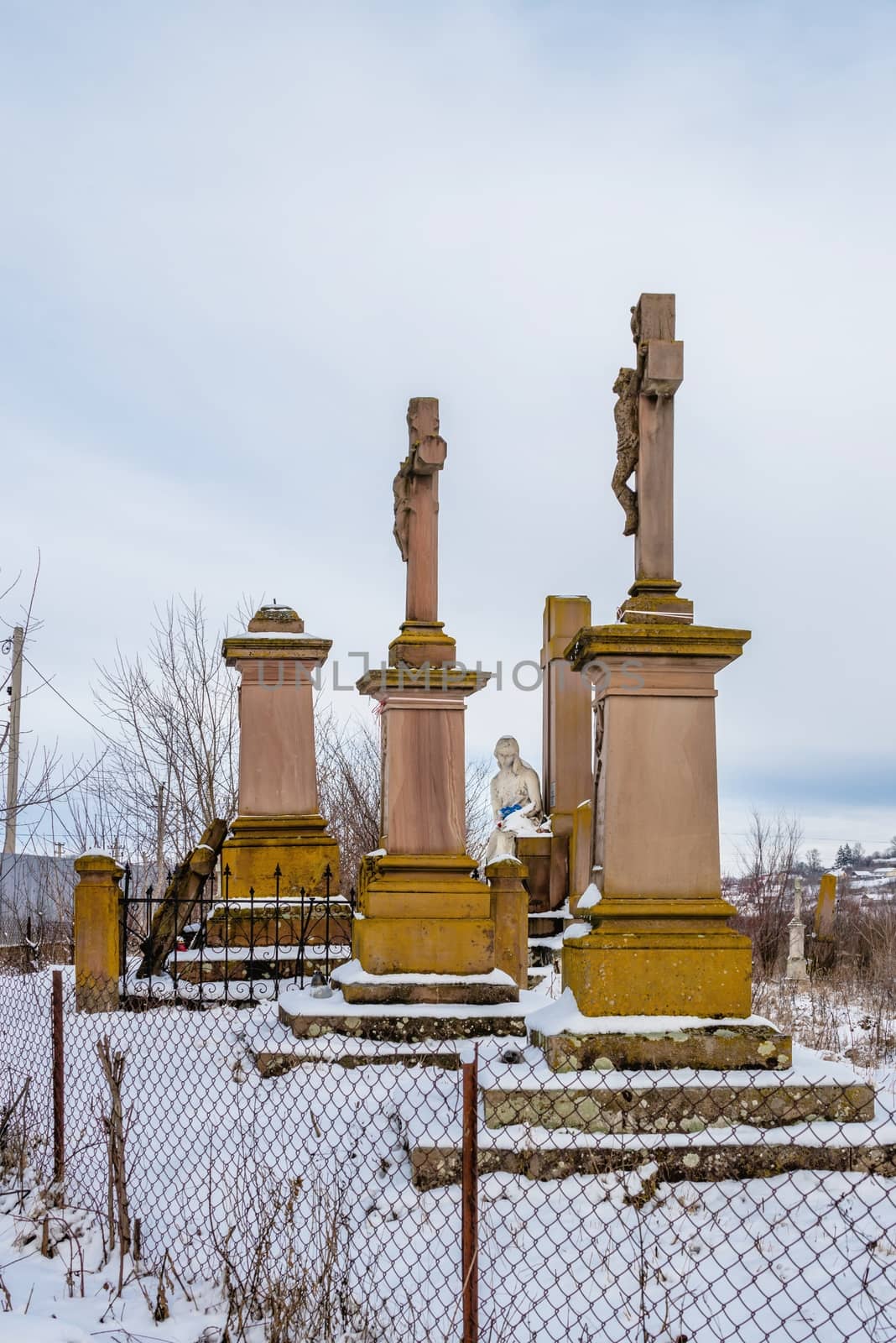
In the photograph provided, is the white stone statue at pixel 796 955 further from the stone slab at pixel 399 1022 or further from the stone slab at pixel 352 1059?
the stone slab at pixel 352 1059

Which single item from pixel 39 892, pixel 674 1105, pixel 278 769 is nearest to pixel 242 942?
pixel 278 769

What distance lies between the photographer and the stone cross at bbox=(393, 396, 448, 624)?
28.5ft

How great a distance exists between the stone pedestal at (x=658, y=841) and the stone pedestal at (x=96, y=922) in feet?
14.2

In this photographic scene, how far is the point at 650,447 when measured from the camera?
6.74m

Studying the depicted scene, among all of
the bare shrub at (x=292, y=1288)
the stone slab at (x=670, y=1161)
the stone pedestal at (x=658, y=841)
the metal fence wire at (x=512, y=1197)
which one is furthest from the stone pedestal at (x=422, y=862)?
the bare shrub at (x=292, y=1288)

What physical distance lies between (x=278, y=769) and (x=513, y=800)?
4.48 metres

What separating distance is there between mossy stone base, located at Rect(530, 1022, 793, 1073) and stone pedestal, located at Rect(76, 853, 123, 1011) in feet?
14.7

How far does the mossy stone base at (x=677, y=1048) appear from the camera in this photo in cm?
574

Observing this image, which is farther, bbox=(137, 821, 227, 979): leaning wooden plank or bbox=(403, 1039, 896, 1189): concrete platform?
bbox=(137, 821, 227, 979): leaning wooden plank

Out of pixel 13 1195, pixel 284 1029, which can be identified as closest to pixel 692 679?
pixel 284 1029

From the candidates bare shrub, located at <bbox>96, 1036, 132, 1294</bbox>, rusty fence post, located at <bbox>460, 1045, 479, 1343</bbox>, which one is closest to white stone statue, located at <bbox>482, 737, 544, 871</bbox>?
bare shrub, located at <bbox>96, 1036, 132, 1294</bbox>

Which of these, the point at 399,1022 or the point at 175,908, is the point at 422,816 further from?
the point at 175,908

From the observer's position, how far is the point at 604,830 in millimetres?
6191

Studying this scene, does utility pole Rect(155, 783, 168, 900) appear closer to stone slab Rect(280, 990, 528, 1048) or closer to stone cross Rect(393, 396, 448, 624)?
stone cross Rect(393, 396, 448, 624)
